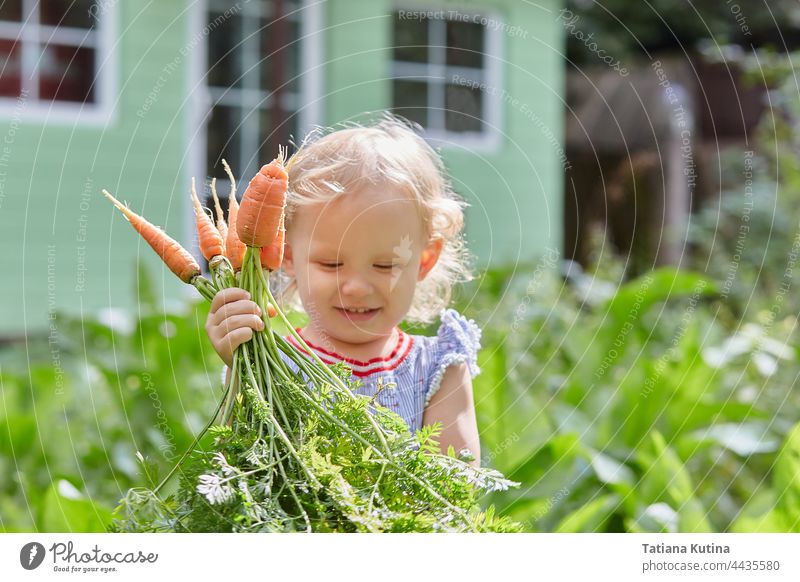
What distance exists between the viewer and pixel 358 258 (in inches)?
48.4

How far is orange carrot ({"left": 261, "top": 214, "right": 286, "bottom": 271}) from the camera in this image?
118 cm

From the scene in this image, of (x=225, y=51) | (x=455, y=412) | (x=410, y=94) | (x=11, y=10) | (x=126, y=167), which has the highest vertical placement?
(x=11, y=10)

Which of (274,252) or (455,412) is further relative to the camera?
(455,412)

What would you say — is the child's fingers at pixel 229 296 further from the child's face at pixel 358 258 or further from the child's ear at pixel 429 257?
the child's ear at pixel 429 257

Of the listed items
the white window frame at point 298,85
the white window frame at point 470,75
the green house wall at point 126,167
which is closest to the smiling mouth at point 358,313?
the green house wall at point 126,167

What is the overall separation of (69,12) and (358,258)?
5.18 m

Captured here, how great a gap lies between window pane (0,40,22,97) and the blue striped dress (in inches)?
184

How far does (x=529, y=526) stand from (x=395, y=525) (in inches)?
38.6

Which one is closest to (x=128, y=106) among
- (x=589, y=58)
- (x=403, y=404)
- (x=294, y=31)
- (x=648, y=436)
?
(x=294, y=31)

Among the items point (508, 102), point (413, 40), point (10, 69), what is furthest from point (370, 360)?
point (508, 102)

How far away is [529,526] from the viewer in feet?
6.70
